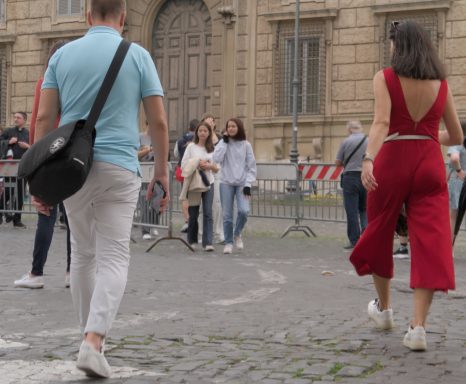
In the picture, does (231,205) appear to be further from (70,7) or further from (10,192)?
(70,7)

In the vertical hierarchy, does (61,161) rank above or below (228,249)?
above

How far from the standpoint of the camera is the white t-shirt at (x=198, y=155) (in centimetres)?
1445

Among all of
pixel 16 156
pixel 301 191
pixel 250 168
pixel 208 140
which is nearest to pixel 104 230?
pixel 250 168

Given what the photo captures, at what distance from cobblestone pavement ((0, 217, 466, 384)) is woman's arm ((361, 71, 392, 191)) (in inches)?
37.0

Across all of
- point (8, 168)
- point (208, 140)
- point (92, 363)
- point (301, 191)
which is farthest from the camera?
point (8, 168)

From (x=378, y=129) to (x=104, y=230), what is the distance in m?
1.76

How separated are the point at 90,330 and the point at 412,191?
2165 millimetres

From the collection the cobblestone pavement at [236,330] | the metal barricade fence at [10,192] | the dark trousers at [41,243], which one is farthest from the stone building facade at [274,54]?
the dark trousers at [41,243]

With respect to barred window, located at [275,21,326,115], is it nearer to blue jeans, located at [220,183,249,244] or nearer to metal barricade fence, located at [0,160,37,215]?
metal barricade fence, located at [0,160,37,215]

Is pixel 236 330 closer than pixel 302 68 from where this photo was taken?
Yes

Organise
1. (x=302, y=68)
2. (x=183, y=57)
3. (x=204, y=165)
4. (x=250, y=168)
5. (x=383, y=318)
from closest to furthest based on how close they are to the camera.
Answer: (x=383, y=318), (x=250, y=168), (x=204, y=165), (x=302, y=68), (x=183, y=57)

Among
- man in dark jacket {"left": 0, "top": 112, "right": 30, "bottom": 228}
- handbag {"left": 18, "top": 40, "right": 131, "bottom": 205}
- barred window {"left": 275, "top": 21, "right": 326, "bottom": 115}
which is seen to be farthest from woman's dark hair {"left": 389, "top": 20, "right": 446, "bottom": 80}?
barred window {"left": 275, "top": 21, "right": 326, "bottom": 115}

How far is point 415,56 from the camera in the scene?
6.54m

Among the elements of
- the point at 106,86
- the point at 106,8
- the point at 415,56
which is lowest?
the point at 106,86
